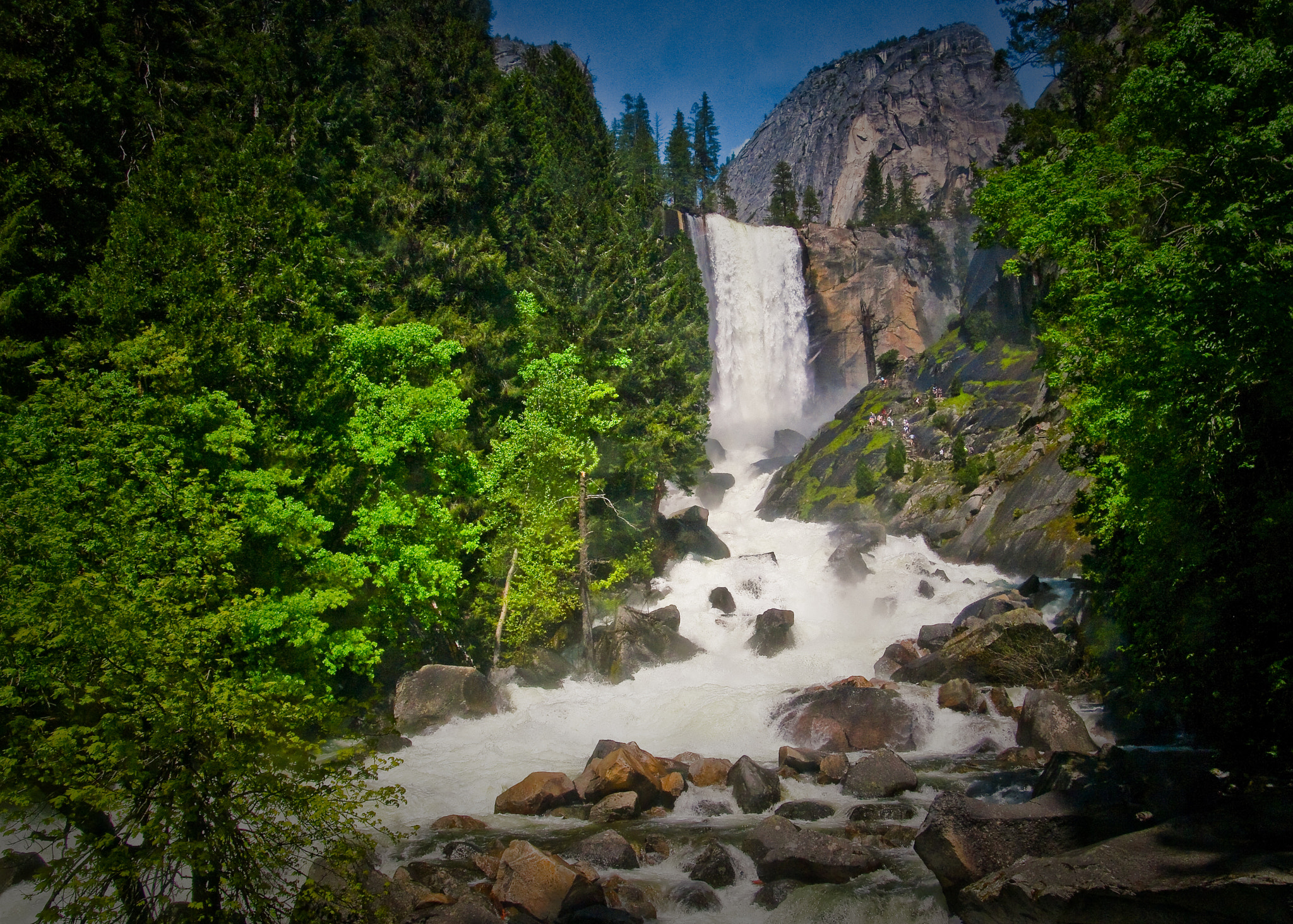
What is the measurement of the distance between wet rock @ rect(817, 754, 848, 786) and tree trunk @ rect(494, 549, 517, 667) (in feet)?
41.1

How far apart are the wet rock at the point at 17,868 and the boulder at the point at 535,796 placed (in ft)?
25.8

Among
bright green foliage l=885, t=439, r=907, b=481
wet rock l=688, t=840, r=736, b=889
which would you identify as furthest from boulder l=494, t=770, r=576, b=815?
bright green foliage l=885, t=439, r=907, b=481

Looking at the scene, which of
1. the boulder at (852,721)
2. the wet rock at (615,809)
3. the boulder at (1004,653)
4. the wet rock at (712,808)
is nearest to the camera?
the wet rock at (615,809)

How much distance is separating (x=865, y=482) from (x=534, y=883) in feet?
129

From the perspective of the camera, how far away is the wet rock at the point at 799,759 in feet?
56.7

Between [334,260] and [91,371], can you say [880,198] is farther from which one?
[91,371]

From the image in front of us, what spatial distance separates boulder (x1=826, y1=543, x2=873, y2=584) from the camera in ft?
115

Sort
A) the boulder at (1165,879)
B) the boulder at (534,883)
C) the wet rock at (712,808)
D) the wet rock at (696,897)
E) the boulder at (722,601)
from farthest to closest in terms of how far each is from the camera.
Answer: the boulder at (722,601), the wet rock at (712,808), the wet rock at (696,897), the boulder at (534,883), the boulder at (1165,879)

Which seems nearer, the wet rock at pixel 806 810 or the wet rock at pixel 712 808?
the wet rock at pixel 806 810

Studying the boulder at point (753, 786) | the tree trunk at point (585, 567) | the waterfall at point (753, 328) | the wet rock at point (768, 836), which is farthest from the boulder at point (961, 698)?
the waterfall at point (753, 328)

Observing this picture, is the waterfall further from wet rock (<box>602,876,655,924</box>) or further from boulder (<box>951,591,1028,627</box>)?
wet rock (<box>602,876,655,924</box>)

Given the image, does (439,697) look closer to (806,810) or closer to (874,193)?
(806,810)

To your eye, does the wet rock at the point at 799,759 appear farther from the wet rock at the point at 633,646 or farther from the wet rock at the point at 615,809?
the wet rock at the point at 633,646

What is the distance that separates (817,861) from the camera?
11.8 m
